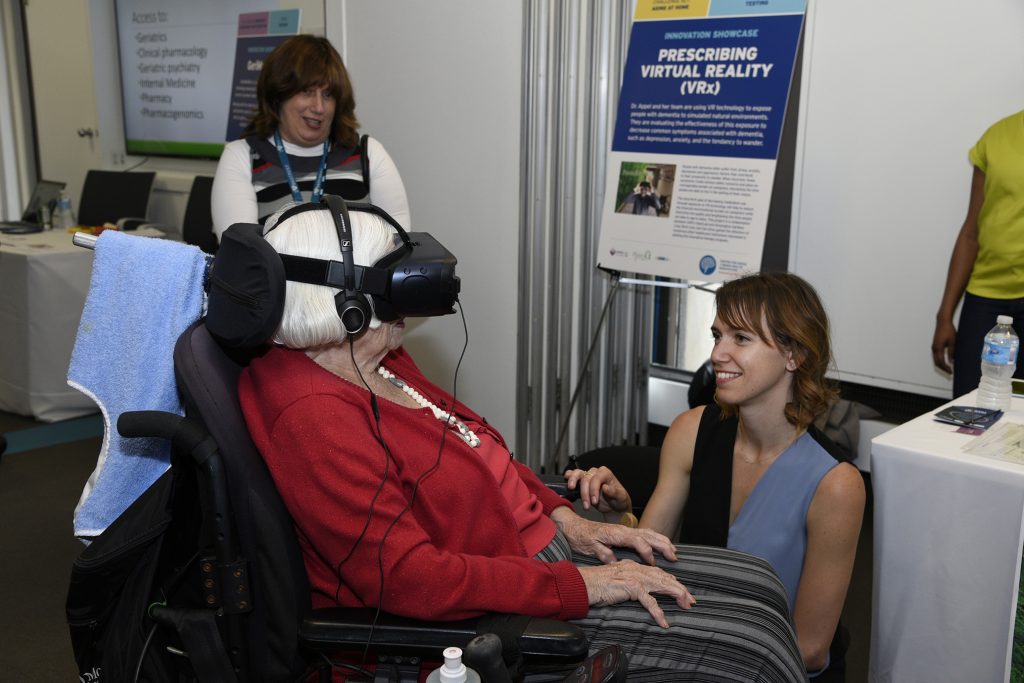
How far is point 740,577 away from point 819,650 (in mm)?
281

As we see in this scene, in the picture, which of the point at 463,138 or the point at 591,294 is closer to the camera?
the point at 591,294

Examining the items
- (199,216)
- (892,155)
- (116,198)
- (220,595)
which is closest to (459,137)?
(892,155)

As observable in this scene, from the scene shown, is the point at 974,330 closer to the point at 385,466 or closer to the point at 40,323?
the point at 385,466

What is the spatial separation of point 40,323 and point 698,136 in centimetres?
303

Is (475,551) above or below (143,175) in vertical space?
below

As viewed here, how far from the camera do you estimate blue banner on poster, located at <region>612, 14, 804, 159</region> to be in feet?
9.37

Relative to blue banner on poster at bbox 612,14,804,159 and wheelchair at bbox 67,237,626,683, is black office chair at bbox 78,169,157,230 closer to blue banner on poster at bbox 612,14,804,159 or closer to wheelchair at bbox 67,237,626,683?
blue banner on poster at bbox 612,14,804,159

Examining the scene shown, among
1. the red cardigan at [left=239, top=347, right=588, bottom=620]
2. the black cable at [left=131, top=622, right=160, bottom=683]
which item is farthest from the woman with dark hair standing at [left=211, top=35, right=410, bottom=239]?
the black cable at [left=131, top=622, right=160, bottom=683]

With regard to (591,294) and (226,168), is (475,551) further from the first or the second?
(591,294)

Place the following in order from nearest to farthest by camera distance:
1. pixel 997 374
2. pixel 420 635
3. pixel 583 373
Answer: pixel 420 635 < pixel 997 374 < pixel 583 373

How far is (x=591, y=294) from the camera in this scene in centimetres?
348

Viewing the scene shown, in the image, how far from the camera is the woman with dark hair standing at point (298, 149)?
2656 mm

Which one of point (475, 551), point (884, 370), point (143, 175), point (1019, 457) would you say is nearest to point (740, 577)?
point (475, 551)

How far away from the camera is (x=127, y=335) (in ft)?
4.34
